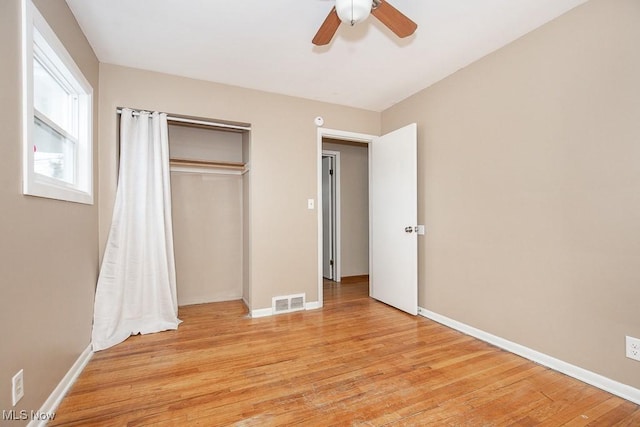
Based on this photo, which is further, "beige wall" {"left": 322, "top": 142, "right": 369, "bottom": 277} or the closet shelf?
"beige wall" {"left": 322, "top": 142, "right": 369, "bottom": 277}

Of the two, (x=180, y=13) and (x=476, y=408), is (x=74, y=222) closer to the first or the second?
(x=180, y=13)

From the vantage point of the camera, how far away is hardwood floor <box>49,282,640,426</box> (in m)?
1.58

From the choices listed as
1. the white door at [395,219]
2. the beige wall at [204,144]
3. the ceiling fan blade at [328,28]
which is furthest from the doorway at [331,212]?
the ceiling fan blade at [328,28]

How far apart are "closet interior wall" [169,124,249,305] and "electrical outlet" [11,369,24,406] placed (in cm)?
217

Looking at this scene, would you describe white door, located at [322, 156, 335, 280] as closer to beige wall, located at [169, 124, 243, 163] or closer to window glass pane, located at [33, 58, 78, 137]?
beige wall, located at [169, 124, 243, 163]

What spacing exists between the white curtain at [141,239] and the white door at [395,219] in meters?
2.38

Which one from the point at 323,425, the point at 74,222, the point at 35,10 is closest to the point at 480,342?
the point at 323,425

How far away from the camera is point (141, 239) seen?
2.71 m

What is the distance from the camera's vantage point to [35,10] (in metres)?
1.50

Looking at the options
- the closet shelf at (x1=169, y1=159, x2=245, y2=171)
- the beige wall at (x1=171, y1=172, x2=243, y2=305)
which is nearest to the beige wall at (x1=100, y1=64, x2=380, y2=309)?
the closet shelf at (x1=169, y1=159, x2=245, y2=171)

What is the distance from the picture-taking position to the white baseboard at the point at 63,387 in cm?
152

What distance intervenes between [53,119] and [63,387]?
5.72 ft

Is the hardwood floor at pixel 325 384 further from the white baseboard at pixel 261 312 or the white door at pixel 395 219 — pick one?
the white door at pixel 395 219

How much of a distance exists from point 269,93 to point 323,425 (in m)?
3.10
